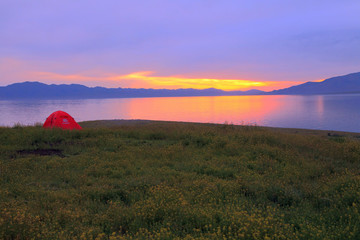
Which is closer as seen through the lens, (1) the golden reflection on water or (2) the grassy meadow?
(2) the grassy meadow

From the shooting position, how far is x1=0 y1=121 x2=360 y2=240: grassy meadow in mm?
4027

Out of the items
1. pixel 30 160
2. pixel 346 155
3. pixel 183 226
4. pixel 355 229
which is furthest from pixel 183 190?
pixel 346 155

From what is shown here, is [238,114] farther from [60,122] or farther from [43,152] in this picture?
[43,152]

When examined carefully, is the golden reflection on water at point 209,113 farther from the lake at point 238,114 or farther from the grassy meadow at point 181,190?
the grassy meadow at point 181,190

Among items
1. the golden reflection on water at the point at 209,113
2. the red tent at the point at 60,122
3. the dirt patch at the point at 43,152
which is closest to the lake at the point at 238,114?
the golden reflection on water at the point at 209,113

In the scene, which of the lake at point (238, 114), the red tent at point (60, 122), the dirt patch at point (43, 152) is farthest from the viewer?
the lake at point (238, 114)

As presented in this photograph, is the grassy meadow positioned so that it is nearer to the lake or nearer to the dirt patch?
the dirt patch

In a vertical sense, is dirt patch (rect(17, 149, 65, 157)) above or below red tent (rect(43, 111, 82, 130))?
below

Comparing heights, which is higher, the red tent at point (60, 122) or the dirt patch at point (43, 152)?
the red tent at point (60, 122)

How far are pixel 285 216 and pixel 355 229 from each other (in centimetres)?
117

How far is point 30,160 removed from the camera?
8.86 metres

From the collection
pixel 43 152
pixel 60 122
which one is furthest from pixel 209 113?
pixel 43 152

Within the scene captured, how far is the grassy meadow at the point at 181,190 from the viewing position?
403 cm

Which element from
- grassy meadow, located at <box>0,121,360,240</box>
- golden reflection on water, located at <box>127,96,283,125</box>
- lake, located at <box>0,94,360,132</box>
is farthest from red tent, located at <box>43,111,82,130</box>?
golden reflection on water, located at <box>127,96,283,125</box>
